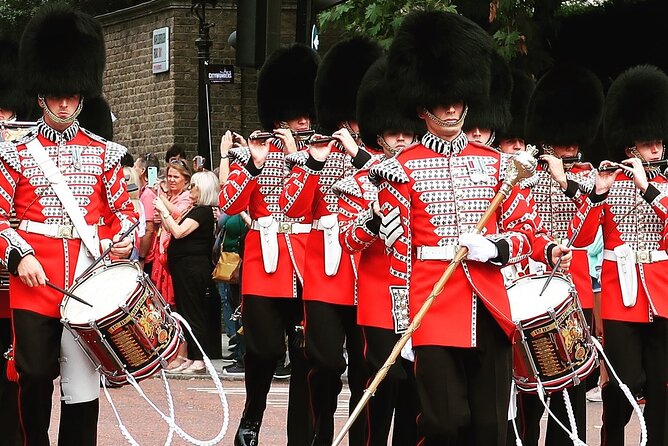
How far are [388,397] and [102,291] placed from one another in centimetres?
177

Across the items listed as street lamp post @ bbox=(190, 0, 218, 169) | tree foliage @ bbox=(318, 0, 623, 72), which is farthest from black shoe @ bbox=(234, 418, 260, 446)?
street lamp post @ bbox=(190, 0, 218, 169)

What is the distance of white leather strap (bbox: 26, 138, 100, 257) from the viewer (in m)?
7.45

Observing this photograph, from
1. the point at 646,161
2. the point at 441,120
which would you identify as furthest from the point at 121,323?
the point at 646,161

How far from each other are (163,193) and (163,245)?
1.50 feet

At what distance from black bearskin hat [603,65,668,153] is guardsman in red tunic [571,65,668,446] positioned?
40 cm

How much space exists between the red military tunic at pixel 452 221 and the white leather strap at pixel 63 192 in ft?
4.81

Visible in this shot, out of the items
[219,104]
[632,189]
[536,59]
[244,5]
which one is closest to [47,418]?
[632,189]

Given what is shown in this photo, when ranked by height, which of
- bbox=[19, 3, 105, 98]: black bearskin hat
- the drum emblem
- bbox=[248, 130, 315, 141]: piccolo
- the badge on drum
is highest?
bbox=[19, 3, 105, 98]: black bearskin hat

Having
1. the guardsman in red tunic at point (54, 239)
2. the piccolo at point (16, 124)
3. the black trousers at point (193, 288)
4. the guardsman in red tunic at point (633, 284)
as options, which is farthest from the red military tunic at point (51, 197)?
the black trousers at point (193, 288)

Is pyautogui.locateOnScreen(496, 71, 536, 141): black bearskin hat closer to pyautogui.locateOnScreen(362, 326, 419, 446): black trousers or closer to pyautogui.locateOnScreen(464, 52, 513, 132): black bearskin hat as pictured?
pyautogui.locateOnScreen(464, 52, 513, 132): black bearskin hat

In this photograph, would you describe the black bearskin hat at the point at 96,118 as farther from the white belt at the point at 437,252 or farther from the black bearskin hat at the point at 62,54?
the white belt at the point at 437,252

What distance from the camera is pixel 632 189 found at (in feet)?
28.9

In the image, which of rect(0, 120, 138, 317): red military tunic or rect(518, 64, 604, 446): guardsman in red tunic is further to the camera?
rect(518, 64, 604, 446): guardsman in red tunic

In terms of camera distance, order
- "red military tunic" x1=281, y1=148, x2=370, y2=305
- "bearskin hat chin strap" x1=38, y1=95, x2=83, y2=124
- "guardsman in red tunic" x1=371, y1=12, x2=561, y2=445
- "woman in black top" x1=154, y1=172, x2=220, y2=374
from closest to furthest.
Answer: "guardsman in red tunic" x1=371, y1=12, x2=561, y2=445, "bearskin hat chin strap" x1=38, y1=95, x2=83, y2=124, "red military tunic" x1=281, y1=148, x2=370, y2=305, "woman in black top" x1=154, y1=172, x2=220, y2=374
